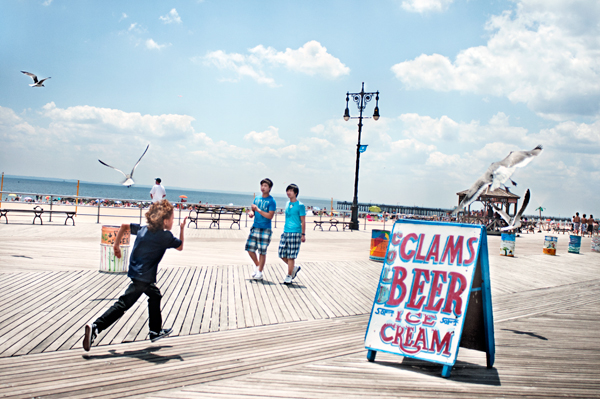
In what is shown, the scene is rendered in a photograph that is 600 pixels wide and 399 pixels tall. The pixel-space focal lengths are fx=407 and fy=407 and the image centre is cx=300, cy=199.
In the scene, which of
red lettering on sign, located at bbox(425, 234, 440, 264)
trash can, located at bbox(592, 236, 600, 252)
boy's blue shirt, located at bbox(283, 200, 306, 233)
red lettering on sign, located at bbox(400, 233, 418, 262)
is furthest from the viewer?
trash can, located at bbox(592, 236, 600, 252)

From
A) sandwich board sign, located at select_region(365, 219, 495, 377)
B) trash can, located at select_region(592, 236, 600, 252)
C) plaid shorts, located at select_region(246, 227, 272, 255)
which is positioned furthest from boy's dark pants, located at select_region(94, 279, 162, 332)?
trash can, located at select_region(592, 236, 600, 252)

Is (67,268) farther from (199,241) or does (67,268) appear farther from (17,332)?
(199,241)

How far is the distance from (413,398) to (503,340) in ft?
7.40

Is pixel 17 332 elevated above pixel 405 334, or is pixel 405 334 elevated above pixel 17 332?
pixel 405 334

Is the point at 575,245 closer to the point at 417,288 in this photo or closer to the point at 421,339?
the point at 417,288

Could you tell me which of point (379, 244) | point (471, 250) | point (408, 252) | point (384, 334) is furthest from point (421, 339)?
point (379, 244)

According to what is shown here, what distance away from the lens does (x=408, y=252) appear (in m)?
4.03

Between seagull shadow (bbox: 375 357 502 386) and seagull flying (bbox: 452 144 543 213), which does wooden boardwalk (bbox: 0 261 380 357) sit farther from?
seagull flying (bbox: 452 144 543 213)

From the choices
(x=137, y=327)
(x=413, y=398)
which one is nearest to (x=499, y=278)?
(x=413, y=398)

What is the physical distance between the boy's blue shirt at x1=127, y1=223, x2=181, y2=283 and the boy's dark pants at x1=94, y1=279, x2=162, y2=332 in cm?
8

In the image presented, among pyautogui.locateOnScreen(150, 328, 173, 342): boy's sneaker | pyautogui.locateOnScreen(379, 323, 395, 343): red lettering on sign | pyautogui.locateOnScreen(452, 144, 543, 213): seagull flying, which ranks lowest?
pyautogui.locateOnScreen(150, 328, 173, 342): boy's sneaker

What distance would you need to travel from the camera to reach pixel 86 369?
10.8ft

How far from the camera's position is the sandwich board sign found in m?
3.65

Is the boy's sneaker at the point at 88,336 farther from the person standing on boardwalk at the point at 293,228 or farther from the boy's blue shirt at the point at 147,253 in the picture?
the person standing on boardwalk at the point at 293,228
